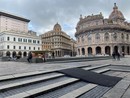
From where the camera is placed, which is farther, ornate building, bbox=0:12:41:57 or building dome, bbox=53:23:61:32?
building dome, bbox=53:23:61:32

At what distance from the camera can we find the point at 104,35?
67750 millimetres

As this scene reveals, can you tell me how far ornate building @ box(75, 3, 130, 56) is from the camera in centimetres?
6700

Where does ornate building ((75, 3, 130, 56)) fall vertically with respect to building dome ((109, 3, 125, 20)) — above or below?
below

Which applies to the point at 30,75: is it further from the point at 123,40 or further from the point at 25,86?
the point at 123,40

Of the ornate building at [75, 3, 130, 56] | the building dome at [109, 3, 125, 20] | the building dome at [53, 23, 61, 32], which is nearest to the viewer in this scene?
the ornate building at [75, 3, 130, 56]

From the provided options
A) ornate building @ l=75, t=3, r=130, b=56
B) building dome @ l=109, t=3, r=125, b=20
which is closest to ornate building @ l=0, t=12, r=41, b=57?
ornate building @ l=75, t=3, r=130, b=56

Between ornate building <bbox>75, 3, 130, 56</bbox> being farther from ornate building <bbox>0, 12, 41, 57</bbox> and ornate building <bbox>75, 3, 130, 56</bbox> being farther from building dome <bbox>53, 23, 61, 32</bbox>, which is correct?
building dome <bbox>53, 23, 61, 32</bbox>

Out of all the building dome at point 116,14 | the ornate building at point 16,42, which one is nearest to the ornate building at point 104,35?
the building dome at point 116,14

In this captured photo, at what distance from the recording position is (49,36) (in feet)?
337

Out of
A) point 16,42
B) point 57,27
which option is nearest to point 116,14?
point 57,27

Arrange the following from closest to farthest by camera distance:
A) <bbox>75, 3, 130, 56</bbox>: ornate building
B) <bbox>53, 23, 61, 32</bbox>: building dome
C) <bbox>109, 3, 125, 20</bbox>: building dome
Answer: <bbox>75, 3, 130, 56</bbox>: ornate building, <bbox>109, 3, 125, 20</bbox>: building dome, <bbox>53, 23, 61, 32</bbox>: building dome

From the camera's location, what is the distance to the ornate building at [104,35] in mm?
67000

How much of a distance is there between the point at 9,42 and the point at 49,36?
1863 inches

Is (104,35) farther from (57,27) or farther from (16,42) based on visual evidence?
(57,27)
